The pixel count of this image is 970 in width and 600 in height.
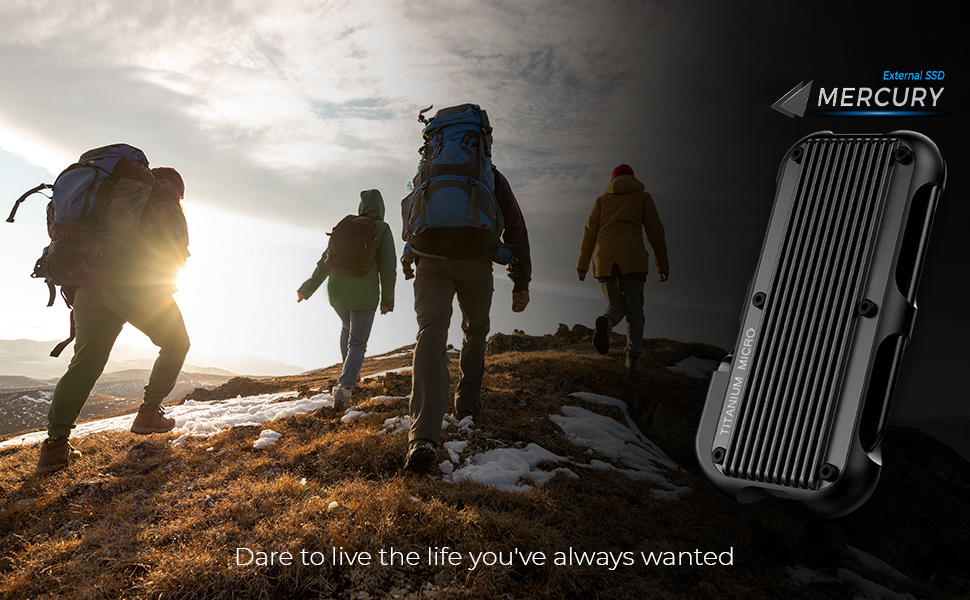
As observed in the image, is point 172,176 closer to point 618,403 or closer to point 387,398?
point 387,398

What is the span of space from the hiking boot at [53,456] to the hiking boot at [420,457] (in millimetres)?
4228

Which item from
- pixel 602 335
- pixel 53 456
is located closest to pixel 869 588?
pixel 602 335

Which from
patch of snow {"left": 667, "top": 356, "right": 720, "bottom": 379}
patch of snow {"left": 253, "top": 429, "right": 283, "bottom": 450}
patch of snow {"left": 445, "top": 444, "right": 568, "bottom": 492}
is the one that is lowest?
patch of snow {"left": 253, "top": 429, "right": 283, "bottom": 450}

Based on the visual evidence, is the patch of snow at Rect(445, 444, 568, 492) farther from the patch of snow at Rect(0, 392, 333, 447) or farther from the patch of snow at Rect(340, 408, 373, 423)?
the patch of snow at Rect(0, 392, 333, 447)

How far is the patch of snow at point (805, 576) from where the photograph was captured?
3348 mm

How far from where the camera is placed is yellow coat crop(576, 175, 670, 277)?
8062 mm

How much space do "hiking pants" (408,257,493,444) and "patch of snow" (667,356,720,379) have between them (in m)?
9.16

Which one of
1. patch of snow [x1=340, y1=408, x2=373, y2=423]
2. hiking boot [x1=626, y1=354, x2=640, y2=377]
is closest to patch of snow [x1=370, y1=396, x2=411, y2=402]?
patch of snow [x1=340, y1=408, x2=373, y2=423]

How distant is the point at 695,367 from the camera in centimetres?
1331

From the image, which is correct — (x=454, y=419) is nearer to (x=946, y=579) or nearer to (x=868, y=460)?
(x=868, y=460)

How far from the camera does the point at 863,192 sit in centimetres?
310

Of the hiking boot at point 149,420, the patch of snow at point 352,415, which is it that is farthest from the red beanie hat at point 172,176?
the patch of snow at point 352,415

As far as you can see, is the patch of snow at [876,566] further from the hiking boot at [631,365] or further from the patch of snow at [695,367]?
the patch of snow at [695,367]

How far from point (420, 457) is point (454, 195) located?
2410mm
